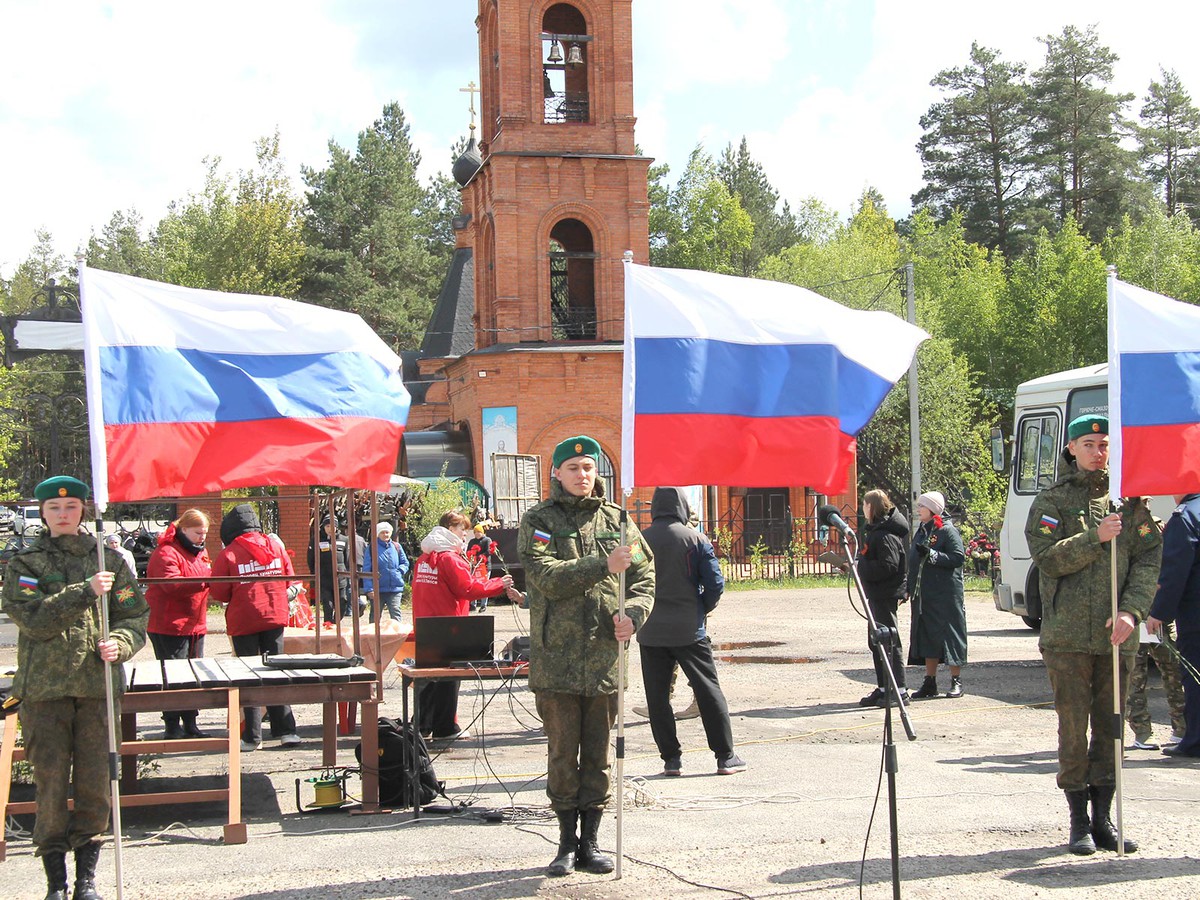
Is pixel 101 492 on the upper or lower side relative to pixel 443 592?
upper

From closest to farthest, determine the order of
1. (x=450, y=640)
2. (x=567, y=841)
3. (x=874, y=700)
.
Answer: (x=567, y=841)
(x=450, y=640)
(x=874, y=700)

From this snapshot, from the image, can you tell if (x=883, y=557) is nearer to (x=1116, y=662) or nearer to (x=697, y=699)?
(x=697, y=699)

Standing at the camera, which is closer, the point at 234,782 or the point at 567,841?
the point at 567,841

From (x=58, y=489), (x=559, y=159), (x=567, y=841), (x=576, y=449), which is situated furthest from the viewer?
(x=559, y=159)

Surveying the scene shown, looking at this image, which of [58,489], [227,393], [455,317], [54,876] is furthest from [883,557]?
[455,317]

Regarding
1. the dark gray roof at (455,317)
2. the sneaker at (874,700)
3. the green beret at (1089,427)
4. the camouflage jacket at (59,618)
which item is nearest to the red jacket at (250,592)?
the camouflage jacket at (59,618)

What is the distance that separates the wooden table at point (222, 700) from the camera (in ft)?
23.9

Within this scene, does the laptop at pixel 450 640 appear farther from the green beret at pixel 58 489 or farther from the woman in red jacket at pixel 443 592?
the green beret at pixel 58 489

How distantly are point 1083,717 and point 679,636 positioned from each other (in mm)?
3048

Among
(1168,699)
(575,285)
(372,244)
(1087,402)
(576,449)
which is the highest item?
(372,244)

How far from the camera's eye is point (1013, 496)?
650 inches

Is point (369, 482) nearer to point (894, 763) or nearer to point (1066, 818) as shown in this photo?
point (894, 763)

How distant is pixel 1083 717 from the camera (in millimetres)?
6500

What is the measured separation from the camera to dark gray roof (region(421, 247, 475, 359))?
46.9m
